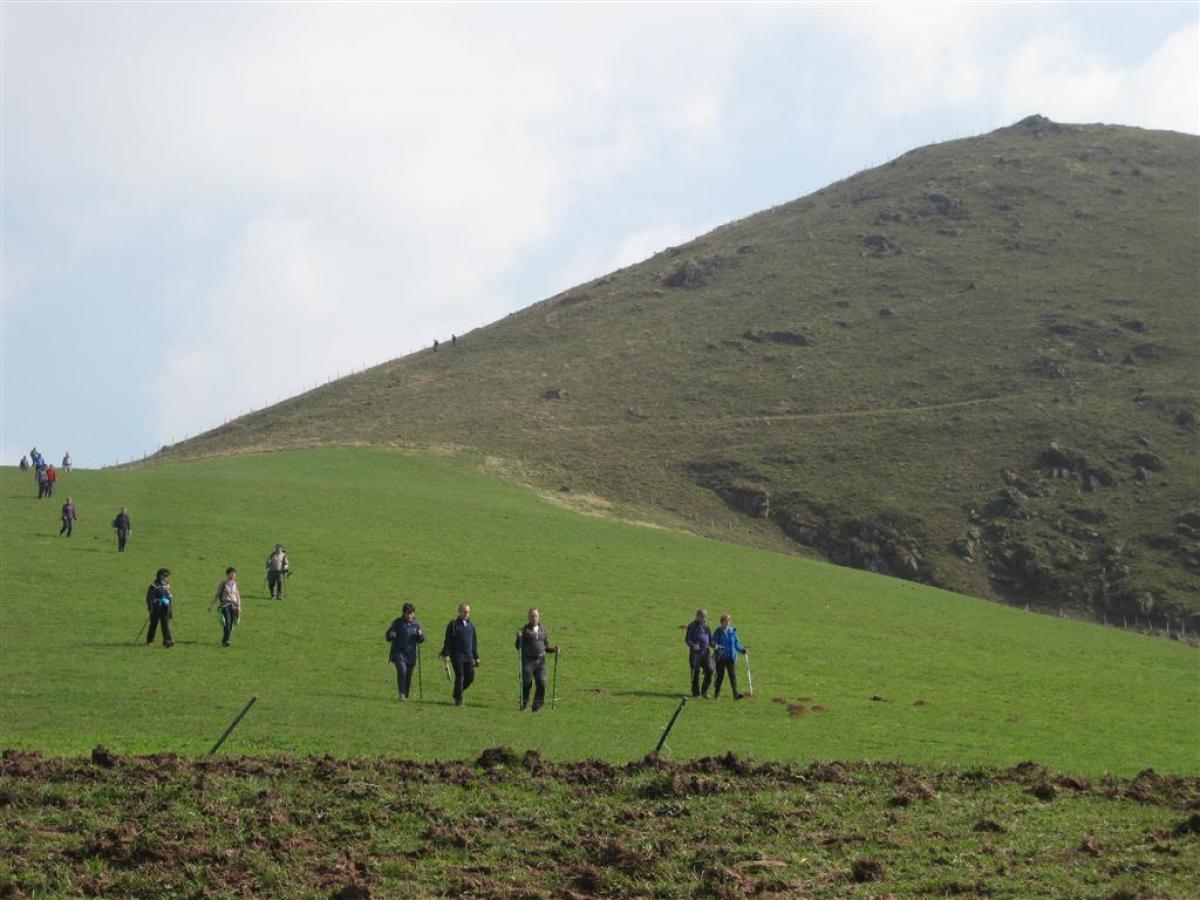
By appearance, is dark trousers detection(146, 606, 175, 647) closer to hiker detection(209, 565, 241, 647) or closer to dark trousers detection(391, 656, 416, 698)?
hiker detection(209, 565, 241, 647)

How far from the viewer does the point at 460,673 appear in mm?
27422

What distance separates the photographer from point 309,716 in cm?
2455

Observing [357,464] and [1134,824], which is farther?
[357,464]

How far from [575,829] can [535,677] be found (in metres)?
10.5

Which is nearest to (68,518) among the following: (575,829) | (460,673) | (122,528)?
(122,528)

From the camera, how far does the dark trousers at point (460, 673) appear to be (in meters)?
27.3

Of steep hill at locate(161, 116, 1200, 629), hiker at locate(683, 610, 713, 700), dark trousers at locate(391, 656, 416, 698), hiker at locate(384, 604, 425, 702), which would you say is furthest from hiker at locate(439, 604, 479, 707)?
steep hill at locate(161, 116, 1200, 629)

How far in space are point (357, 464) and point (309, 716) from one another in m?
55.5

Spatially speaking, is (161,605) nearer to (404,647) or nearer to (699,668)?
(404,647)

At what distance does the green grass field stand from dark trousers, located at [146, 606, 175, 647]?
63 centimetres

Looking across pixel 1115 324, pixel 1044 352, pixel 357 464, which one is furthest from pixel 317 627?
pixel 1115 324

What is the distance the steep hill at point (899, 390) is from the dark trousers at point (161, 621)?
1952 inches

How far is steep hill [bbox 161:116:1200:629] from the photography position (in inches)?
3255

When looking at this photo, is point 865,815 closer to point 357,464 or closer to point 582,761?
point 582,761
